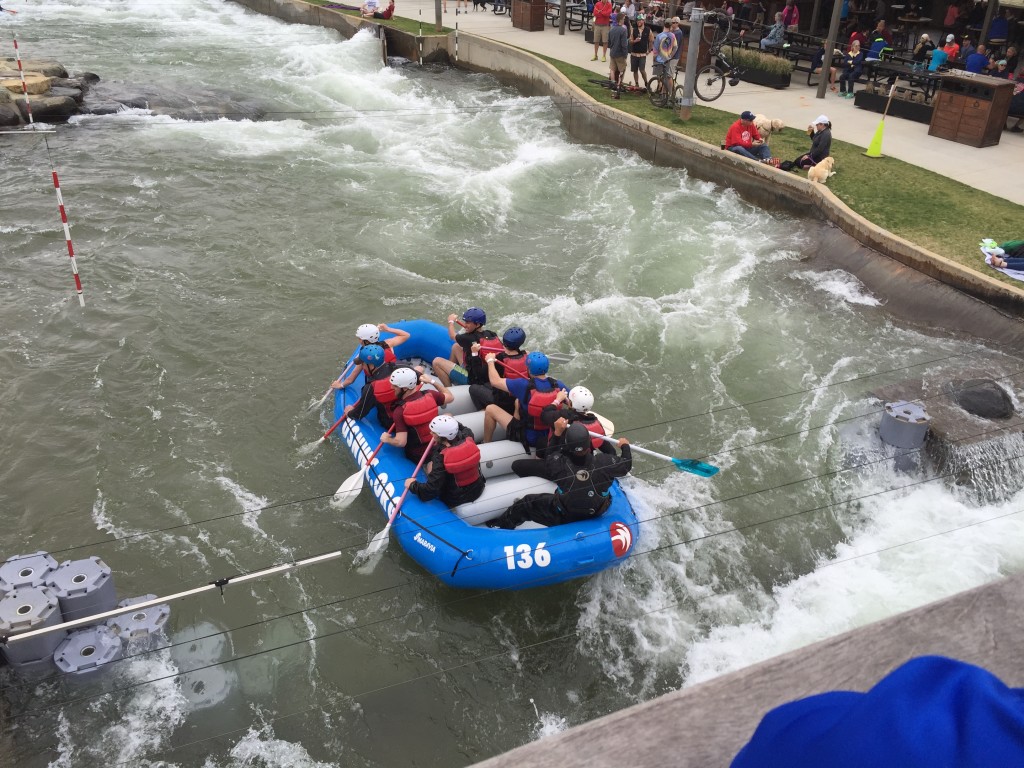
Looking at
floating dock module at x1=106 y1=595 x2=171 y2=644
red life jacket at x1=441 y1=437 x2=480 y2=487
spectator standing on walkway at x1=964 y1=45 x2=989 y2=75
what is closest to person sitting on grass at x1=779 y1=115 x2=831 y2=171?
spectator standing on walkway at x1=964 y1=45 x2=989 y2=75

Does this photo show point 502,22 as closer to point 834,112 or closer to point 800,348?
point 834,112

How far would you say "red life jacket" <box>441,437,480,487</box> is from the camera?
588 centimetres

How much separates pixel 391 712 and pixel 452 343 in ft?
12.6

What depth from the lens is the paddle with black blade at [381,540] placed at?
6.09 m

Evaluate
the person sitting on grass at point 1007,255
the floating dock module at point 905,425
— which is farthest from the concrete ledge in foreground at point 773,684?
the person sitting on grass at point 1007,255

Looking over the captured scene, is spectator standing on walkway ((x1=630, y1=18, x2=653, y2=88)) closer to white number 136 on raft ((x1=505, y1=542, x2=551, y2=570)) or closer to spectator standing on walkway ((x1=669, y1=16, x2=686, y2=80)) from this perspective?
spectator standing on walkway ((x1=669, y1=16, x2=686, y2=80))

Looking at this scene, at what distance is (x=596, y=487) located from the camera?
576cm

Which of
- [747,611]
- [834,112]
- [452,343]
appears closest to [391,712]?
[747,611]

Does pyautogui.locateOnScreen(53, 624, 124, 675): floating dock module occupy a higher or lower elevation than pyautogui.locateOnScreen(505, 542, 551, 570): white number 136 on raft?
lower

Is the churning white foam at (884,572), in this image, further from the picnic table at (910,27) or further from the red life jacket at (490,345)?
the picnic table at (910,27)

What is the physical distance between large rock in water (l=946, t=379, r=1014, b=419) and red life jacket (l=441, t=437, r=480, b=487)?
16.3 feet

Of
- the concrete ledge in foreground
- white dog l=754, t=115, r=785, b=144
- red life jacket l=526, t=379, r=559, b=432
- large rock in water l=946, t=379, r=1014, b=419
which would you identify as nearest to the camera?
the concrete ledge in foreground

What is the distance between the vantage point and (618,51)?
51.2ft

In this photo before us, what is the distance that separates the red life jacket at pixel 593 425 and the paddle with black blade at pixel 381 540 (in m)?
1.17
